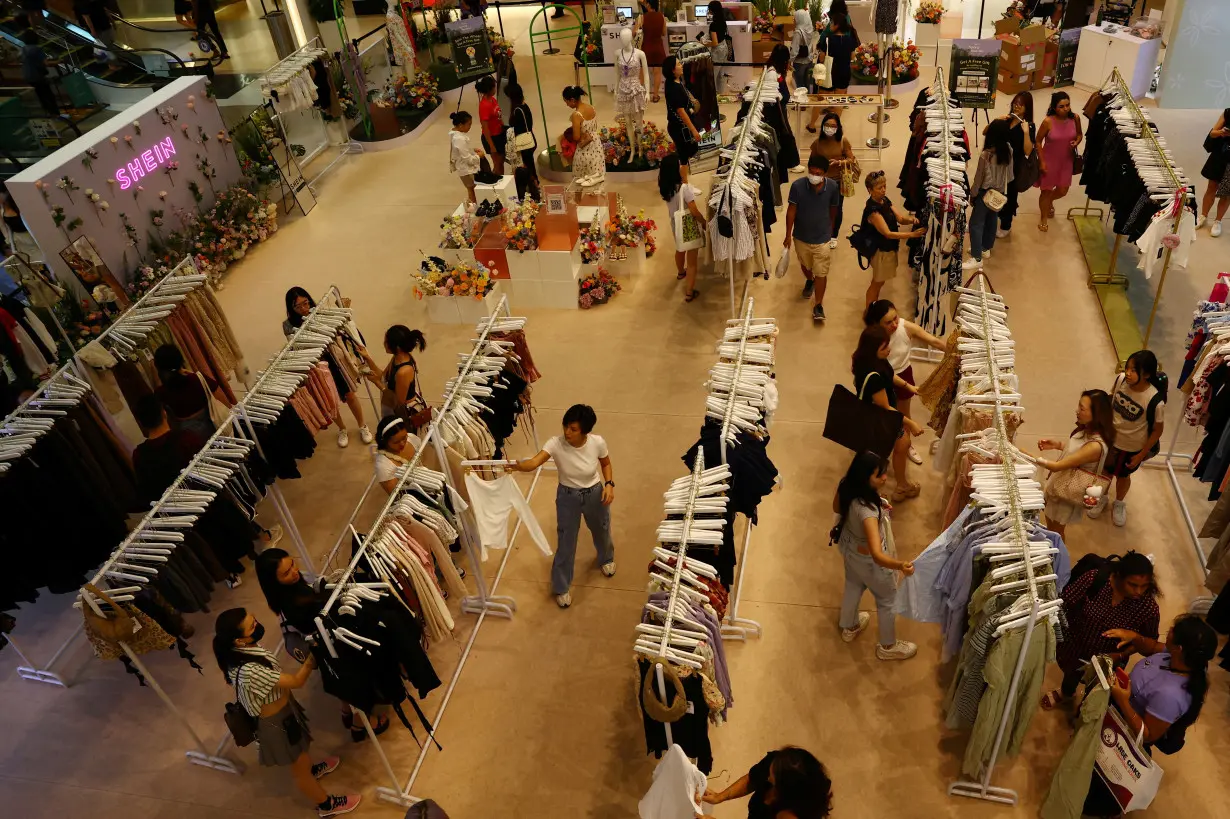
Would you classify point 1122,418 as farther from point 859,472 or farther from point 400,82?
point 400,82

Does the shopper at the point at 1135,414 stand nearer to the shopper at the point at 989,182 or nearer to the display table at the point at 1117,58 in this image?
the shopper at the point at 989,182

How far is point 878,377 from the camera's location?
5867 millimetres

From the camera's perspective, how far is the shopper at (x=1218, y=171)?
9.18m

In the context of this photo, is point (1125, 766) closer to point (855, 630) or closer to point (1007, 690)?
point (1007, 690)

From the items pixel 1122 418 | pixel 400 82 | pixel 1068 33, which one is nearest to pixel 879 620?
pixel 1122 418

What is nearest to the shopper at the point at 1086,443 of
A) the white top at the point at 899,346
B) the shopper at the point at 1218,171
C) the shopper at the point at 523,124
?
the white top at the point at 899,346

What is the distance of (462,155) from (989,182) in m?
5.61

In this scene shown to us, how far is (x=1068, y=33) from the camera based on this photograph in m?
13.2

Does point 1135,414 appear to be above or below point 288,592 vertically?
below

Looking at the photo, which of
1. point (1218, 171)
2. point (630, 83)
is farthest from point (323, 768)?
point (1218, 171)

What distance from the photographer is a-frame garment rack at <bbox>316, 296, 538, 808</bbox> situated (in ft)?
16.4

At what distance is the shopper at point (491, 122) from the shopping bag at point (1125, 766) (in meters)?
9.01

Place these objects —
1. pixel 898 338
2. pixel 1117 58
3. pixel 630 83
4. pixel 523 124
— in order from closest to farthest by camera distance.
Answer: pixel 898 338 → pixel 523 124 → pixel 630 83 → pixel 1117 58

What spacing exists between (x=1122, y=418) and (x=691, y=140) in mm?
6564
